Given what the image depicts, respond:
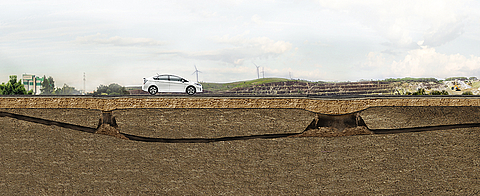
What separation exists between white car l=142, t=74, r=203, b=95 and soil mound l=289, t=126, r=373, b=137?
356 centimetres

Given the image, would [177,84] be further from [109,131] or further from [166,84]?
[109,131]

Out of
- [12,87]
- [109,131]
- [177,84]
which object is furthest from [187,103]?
[12,87]

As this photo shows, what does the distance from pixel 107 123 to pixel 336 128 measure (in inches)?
172

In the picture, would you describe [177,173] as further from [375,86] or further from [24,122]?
[375,86]

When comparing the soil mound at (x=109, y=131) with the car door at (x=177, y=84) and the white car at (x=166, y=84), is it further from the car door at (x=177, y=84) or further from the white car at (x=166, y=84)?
the car door at (x=177, y=84)

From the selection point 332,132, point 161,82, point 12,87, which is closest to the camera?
point 332,132

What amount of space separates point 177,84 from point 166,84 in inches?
11.2

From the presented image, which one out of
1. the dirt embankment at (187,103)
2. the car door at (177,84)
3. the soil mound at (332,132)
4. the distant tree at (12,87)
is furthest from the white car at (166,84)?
the distant tree at (12,87)

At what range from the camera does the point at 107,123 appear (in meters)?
5.38

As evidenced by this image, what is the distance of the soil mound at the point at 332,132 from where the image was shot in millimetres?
5496

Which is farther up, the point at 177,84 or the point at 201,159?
the point at 177,84

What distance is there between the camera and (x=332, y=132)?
555 cm

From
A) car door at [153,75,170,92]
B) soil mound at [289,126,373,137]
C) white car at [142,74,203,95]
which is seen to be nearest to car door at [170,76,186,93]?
white car at [142,74,203,95]

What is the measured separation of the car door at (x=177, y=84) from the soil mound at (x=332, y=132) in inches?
141
